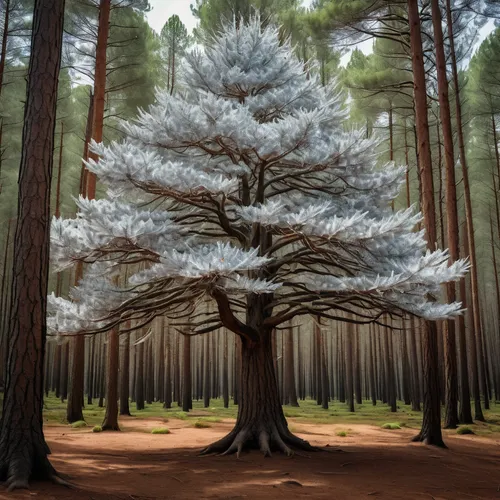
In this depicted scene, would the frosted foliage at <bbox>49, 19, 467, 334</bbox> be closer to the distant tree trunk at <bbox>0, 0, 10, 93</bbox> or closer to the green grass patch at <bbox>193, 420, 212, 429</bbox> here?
the green grass patch at <bbox>193, 420, 212, 429</bbox>

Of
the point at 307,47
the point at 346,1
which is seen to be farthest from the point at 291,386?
the point at 346,1

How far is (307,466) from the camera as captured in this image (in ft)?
22.2

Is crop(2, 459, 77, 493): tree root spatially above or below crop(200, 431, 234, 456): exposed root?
above

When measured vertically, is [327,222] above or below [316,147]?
below

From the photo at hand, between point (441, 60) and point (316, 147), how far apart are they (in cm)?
630

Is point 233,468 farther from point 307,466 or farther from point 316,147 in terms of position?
point 316,147

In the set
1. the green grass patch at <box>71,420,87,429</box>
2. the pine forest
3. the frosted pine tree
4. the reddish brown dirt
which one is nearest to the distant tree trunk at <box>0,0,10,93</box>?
the pine forest

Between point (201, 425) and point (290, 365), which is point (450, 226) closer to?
point (201, 425)

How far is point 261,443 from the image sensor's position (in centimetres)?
760

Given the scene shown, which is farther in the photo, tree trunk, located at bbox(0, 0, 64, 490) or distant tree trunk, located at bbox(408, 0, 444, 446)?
distant tree trunk, located at bbox(408, 0, 444, 446)

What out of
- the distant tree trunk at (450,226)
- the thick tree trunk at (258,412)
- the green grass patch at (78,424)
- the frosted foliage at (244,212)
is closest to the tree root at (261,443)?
the thick tree trunk at (258,412)

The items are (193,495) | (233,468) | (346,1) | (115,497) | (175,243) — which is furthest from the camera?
(346,1)

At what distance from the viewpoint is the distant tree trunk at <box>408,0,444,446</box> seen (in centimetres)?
933

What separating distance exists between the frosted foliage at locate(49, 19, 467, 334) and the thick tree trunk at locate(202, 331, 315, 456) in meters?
0.51
